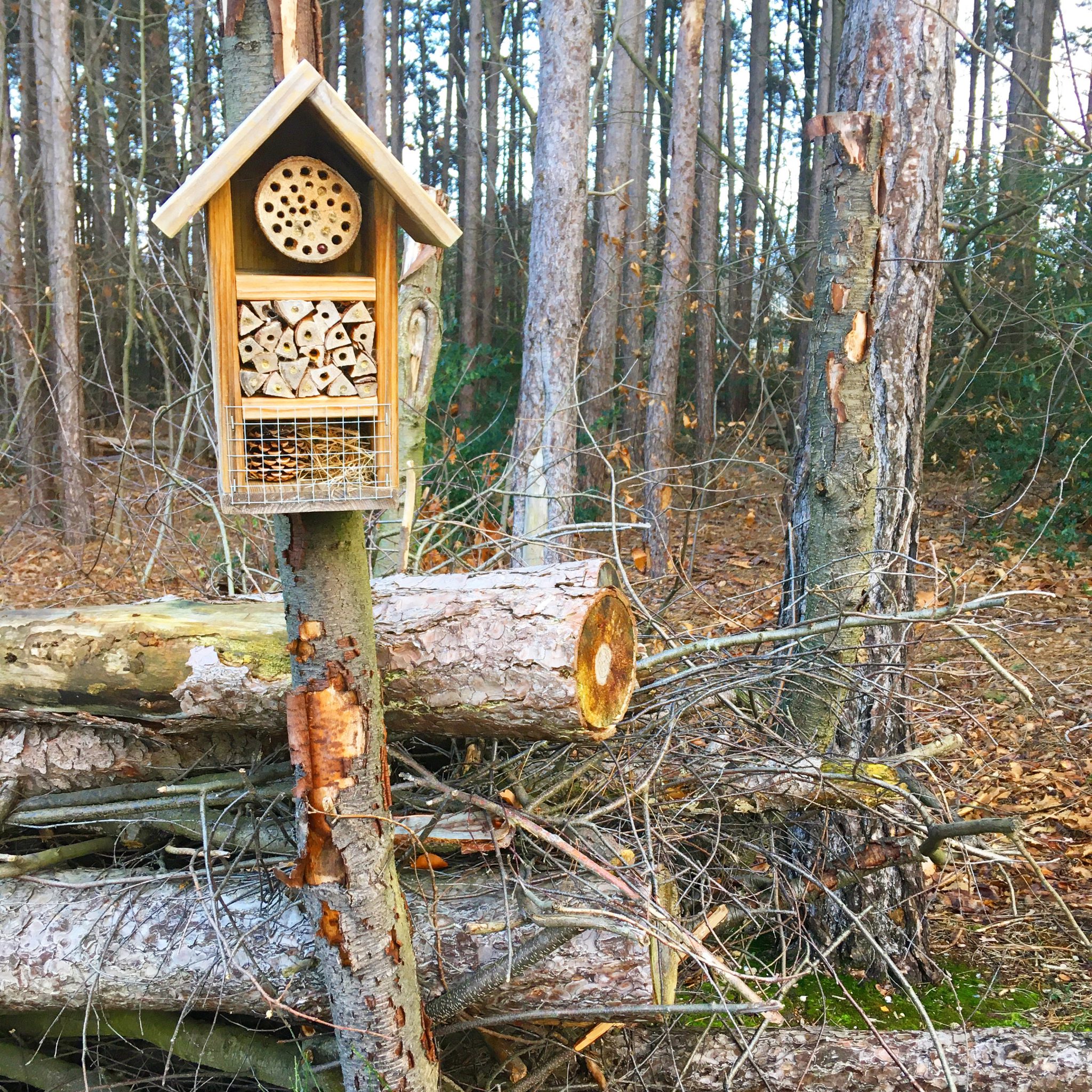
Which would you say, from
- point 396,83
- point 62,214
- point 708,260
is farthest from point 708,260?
point 62,214

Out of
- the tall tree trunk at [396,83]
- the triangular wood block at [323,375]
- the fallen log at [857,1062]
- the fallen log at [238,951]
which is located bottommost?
the fallen log at [857,1062]

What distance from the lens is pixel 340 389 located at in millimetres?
2312

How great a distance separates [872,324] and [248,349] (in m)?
2.36

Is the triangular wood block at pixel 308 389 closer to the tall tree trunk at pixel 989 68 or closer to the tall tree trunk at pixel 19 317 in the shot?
the tall tree trunk at pixel 19 317

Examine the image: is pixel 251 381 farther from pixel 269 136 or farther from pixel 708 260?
pixel 708 260

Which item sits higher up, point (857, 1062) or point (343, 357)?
point (343, 357)

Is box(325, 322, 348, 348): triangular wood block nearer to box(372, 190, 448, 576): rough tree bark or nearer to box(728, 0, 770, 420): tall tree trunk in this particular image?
box(372, 190, 448, 576): rough tree bark

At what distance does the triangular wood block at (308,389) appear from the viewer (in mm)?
2283

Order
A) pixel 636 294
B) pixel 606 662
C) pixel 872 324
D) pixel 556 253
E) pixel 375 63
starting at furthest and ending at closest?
pixel 636 294, pixel 375 63, pixel 556 253, pixel 872 324, pixel 606 662

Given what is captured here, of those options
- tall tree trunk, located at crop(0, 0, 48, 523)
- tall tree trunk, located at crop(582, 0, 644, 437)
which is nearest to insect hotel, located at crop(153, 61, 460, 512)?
tall tree trunk, located at crop(582, 0, 644, 437)

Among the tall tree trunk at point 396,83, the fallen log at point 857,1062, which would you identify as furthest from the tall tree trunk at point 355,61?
the fallen log at point 857,1062

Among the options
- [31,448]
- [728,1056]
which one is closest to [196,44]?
[31,448]

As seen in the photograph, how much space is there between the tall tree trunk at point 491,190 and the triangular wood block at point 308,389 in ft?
43.5

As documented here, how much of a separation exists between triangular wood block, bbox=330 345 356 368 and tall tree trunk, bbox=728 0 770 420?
44.7ft
